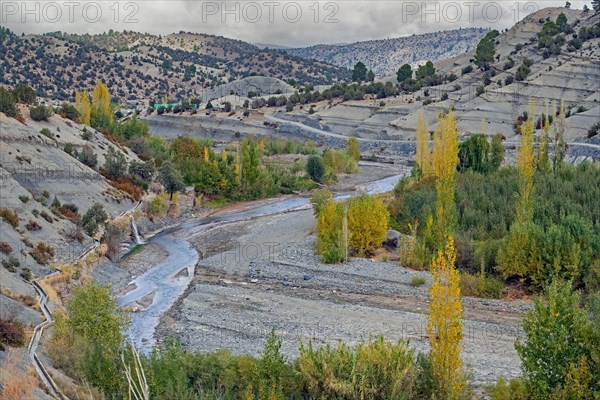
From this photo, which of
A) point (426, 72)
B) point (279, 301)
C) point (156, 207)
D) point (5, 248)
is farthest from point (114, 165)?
point (426, 72)

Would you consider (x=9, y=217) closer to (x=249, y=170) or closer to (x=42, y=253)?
(x=42, y=253)

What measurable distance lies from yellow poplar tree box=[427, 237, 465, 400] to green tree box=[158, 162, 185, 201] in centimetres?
3251

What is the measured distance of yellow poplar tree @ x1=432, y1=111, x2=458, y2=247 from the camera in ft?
88.8

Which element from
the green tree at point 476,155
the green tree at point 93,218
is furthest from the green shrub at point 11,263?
the green tree at point 476,155

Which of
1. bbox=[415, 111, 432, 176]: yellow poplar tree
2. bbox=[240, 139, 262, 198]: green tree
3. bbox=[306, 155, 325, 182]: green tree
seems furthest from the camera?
bbox=[306, 155, 325, 182]: green tree

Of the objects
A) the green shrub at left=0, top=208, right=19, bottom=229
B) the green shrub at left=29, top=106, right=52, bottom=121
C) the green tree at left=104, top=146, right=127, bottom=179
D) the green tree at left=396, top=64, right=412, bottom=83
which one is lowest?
the green shrub at left=0, top=208, right=19, bottom=229

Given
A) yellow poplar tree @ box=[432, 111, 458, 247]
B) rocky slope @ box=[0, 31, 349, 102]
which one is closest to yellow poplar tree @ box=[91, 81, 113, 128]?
yellow poplar tree @ box=[432, 111, 458, 247]

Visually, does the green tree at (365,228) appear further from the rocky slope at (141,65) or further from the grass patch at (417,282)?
the rocky slope at (141,65)

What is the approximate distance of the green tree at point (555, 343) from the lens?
13438mm

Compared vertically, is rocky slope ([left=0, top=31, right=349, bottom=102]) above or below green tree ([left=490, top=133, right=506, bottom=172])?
above

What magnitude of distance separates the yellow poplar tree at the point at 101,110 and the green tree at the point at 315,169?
17753mm

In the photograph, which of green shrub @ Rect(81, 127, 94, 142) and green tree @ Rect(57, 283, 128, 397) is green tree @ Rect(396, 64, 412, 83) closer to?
green shrub @ Rect(81, 127, 94, 142)

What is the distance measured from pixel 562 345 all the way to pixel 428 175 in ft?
100

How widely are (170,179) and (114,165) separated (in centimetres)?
369
